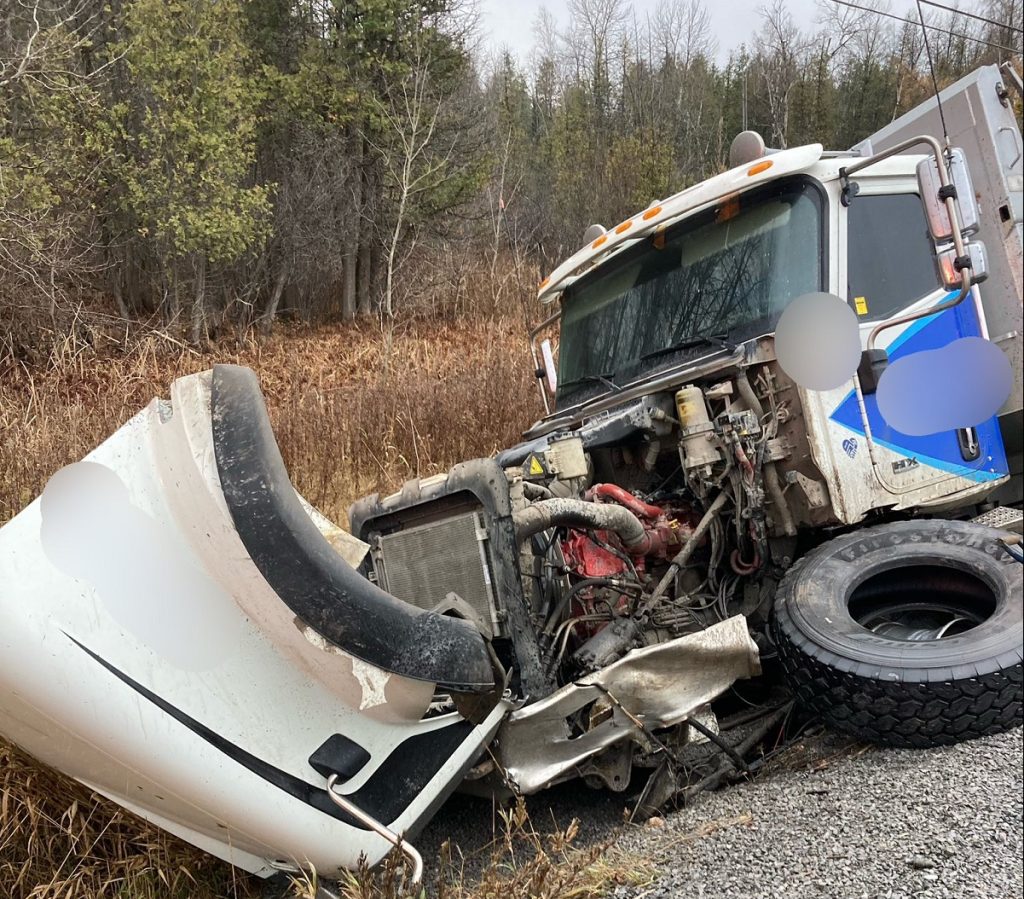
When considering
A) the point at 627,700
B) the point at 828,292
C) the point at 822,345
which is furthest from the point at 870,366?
the point at 822,345

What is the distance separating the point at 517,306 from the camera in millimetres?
8227

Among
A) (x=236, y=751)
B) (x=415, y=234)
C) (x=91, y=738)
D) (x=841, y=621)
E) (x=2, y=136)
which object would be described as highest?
(x=2, y=136)

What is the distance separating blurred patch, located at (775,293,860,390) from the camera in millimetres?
1134

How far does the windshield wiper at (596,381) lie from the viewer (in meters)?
4.01

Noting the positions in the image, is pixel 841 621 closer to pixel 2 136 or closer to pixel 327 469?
pixel 327 469

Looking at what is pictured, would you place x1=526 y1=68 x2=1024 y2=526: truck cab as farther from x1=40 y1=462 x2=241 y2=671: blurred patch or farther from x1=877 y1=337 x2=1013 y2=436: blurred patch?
x1=877 y1=337 x2=1013 y2=436: blurred patch

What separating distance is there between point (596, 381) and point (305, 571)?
2399mm

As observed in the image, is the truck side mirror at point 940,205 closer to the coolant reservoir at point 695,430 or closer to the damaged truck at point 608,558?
the damaged truck at point 608,558

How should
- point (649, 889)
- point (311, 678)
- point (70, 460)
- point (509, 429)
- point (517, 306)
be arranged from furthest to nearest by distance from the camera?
point (517, 306) → point (509, 429) → point (70, 460) → point (311, 678) → point (649, 889)

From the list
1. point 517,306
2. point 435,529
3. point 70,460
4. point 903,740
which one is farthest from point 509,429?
point 903,740

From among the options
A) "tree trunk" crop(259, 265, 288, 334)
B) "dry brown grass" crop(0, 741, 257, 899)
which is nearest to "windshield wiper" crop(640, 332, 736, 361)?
"dry brown grass" crop(0, 741, 257, 899)

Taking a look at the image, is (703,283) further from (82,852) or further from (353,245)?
(353,245)

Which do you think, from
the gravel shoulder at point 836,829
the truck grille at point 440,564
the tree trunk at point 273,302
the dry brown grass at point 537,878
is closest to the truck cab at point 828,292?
the gravel shoulder at point 836,829

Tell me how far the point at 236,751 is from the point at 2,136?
518 centimetres
